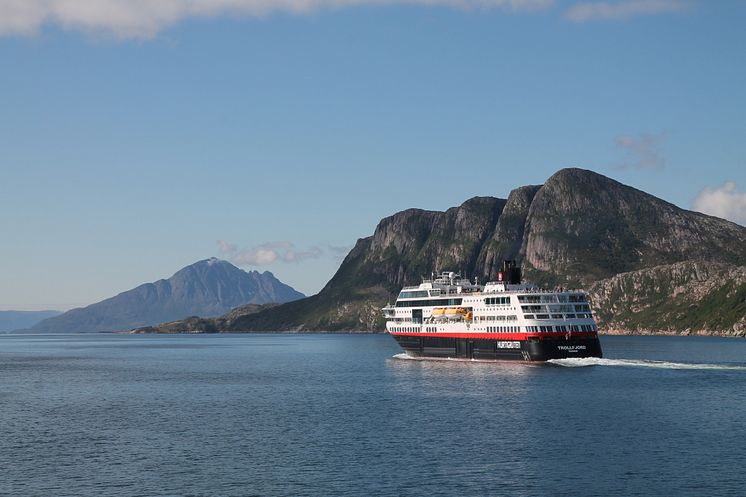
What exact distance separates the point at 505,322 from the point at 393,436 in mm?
79795

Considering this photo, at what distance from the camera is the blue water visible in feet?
226

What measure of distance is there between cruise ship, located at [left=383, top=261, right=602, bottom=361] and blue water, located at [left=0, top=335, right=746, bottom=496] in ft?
26.9

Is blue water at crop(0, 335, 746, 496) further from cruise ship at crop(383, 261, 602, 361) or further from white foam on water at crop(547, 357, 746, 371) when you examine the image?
A: cruise ship at crop(383, 261, 602, 361)

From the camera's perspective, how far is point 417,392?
131 metres

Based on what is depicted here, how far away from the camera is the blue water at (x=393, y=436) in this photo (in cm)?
6900

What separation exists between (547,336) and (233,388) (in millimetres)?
57952

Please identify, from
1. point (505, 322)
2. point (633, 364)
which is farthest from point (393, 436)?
point (633, 364)

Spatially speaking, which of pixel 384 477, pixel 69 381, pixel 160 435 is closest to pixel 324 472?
pixel 384 477

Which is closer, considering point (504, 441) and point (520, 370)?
point (504, 441)

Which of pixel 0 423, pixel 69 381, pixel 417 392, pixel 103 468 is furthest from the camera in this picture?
pixel 69 381

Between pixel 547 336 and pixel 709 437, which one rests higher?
pixel 547 336

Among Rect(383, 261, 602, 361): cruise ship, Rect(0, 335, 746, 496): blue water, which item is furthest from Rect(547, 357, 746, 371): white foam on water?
Rect(0, 335, 746, 496): blue water

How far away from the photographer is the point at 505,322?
16662 cm

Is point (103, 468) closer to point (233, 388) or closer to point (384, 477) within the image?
point (384, 477)
